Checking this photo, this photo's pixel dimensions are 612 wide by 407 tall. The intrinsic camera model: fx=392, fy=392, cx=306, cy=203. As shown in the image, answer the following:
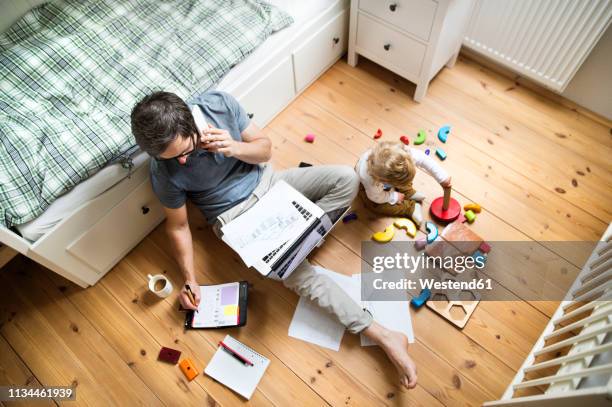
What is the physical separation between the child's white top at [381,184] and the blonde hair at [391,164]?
0.06 metres

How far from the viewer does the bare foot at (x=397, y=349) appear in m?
1.29

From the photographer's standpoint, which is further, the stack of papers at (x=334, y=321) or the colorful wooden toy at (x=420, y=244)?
the colorful wooden toy at (x=420, y=244)

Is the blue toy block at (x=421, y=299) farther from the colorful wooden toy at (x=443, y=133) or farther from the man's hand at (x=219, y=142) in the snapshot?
the man's hand at (x=219, y=142)

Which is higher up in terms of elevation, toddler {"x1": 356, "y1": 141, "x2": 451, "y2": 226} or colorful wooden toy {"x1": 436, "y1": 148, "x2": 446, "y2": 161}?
toddler {"x1": 356, "y1": 141, "x2": 451, "y2": 226}

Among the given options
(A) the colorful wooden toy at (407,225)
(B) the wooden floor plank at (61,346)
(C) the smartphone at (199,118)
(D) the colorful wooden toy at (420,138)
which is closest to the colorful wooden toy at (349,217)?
(A) the colorful wooden toy at (407,225)

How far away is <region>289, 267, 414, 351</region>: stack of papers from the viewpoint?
4.65 ft

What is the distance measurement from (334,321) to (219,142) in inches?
29.9

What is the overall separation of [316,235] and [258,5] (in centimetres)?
99

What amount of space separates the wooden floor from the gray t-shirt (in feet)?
0.99

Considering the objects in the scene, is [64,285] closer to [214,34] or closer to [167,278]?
[167,278]

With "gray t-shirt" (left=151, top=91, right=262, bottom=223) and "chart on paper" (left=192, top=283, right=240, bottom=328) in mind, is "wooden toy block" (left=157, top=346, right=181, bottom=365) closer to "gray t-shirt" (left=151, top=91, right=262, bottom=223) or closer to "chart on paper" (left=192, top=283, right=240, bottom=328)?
"chart on paper" (left=192, top=283, right=240, bottom=328)

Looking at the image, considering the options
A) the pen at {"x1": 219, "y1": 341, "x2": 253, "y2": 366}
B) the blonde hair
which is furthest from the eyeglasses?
the pen at {"x1": 219, "y1": 341, "x2": 253, "y2": 366}

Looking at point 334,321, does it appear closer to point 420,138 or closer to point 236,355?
point 236,355

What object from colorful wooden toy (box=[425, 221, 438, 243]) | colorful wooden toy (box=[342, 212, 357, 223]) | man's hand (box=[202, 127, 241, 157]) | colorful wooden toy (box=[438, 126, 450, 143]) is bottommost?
colorful wooden toy (box=[342, 212, 357, 223])
